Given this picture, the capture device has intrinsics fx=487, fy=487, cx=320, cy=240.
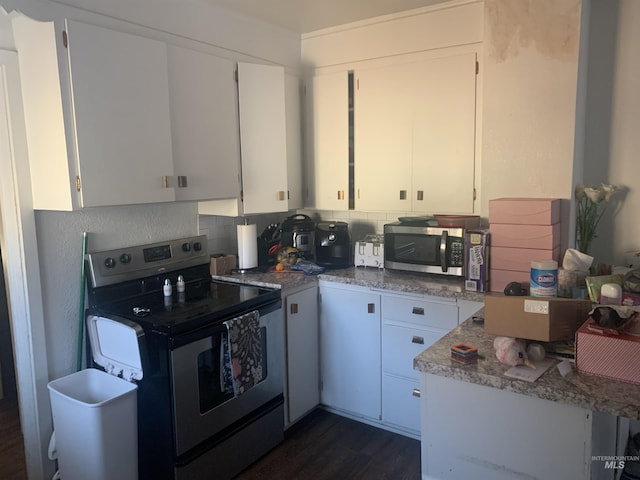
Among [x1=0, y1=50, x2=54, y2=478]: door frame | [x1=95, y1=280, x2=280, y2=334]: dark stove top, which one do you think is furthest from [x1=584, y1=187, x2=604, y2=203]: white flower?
[x1=0, y1=50, x2=54, y2=478]: door frame

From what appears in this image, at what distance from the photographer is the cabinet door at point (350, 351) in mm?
2867

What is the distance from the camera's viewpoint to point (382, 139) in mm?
3191

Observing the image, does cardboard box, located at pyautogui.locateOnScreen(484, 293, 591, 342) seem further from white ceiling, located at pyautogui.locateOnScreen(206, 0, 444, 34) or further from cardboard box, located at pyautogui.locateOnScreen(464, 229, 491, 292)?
white ceiling, located at pyautogui.locateOnScreen(206, 0, 444, 34)

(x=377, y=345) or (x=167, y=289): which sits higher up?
(x=167, y=289)

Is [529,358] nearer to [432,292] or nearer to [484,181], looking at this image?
[432,292]

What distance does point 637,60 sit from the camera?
2.57 metres

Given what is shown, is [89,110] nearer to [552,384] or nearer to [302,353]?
[302,353]

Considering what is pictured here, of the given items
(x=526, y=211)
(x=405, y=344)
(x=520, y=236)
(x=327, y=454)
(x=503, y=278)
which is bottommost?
(x=327, y=454)

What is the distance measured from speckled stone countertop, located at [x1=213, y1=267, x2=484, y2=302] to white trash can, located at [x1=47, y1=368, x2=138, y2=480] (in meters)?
0.95

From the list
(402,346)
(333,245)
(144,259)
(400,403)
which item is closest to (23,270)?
(144,259)

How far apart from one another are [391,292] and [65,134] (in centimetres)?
181

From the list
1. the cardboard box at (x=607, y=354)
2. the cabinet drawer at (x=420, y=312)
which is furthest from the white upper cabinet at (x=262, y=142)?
the cardboard box at (x=607, y=354)

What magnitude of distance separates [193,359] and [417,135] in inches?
74.4

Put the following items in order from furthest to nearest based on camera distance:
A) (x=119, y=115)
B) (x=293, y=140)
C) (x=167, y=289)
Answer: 1. (x=293, y=140)
2. (x=167, y=289)
3. (x=119, y=115)
